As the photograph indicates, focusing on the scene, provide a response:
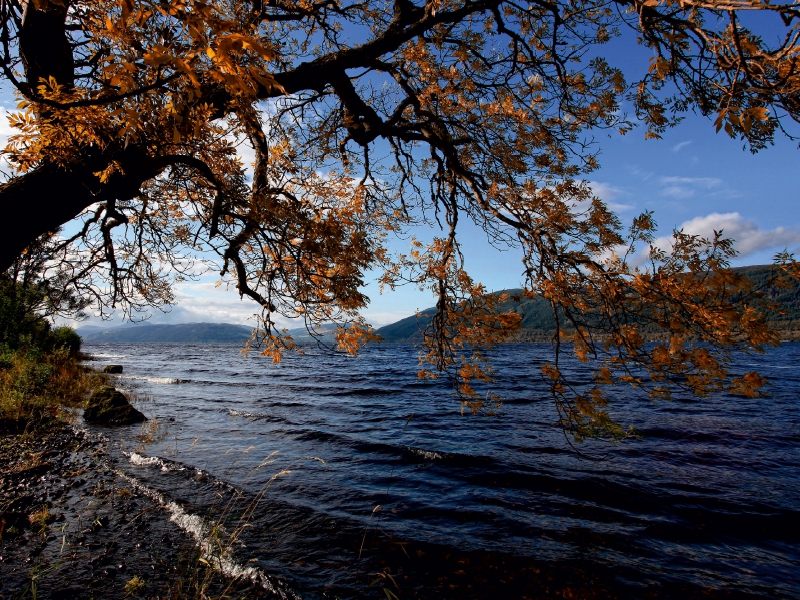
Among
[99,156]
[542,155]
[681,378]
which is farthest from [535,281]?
[99,156]

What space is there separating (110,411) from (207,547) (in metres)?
10.8

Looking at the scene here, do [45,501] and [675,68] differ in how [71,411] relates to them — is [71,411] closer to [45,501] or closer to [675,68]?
[45,501]

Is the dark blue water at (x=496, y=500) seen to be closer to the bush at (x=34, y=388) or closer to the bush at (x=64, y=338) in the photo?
the bush at (x=34, y=388)

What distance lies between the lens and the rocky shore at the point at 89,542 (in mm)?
4930

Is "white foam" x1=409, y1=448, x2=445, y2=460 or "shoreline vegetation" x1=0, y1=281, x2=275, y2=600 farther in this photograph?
"white foam" x1=409, y1=448, x2=445, y2=460

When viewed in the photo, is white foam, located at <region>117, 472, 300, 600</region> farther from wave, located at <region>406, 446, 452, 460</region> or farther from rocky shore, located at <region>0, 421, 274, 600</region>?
wave, located at <region>406, 446, 452, 460</region>

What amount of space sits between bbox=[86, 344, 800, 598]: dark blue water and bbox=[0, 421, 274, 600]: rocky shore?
734 mm

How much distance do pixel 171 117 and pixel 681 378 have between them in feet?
20.7

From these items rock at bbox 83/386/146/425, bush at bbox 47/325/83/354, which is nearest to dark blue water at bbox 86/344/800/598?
rock at bbox 83/386/146/425

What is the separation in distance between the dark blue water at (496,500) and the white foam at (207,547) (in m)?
0.21

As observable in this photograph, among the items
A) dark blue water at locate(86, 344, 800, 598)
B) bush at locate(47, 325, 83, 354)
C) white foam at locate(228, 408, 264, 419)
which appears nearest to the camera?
dark blue water at locate(86, 344, 800, 598)

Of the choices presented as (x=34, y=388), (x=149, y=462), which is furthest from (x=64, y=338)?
(x=149, y=462)

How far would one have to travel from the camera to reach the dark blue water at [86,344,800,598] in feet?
19.5

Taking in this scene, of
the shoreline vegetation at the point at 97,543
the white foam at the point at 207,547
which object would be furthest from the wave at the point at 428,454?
the white foam at the point at 207,547
